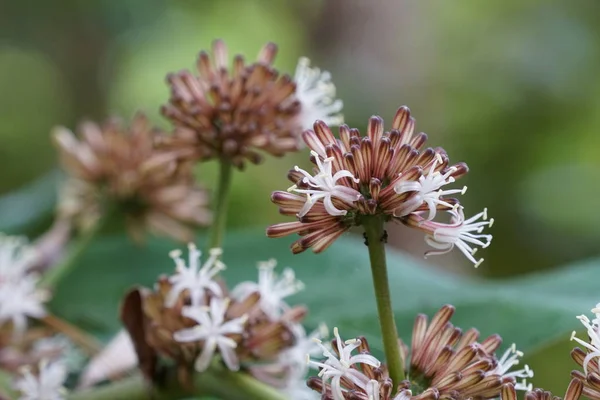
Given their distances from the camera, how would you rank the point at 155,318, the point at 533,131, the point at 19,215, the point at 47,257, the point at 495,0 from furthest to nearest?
the point at 495,0, the point at 533,131, the point at 19,215, the point at 47,257, the point at 155,318

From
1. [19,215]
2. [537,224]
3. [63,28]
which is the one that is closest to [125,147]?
[19,215]

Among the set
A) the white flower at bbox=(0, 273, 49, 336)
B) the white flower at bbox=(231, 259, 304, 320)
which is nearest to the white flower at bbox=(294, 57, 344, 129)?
the white flower at bbox=(231, 259, 304, 320)

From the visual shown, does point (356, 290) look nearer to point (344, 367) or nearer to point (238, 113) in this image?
point (238, 113)

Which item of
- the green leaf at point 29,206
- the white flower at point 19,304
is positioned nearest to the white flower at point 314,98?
the white flower at point 19,304

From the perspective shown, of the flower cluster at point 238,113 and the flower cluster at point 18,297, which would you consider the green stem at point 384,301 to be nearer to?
the flower cluster at point 238,113

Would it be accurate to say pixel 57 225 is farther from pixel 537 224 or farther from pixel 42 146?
pixel 42 146

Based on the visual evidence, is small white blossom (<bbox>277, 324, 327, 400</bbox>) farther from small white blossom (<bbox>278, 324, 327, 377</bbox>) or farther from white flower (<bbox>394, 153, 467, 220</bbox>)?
white flower (<bbox>394, 153, 467, 220</bbox>)
